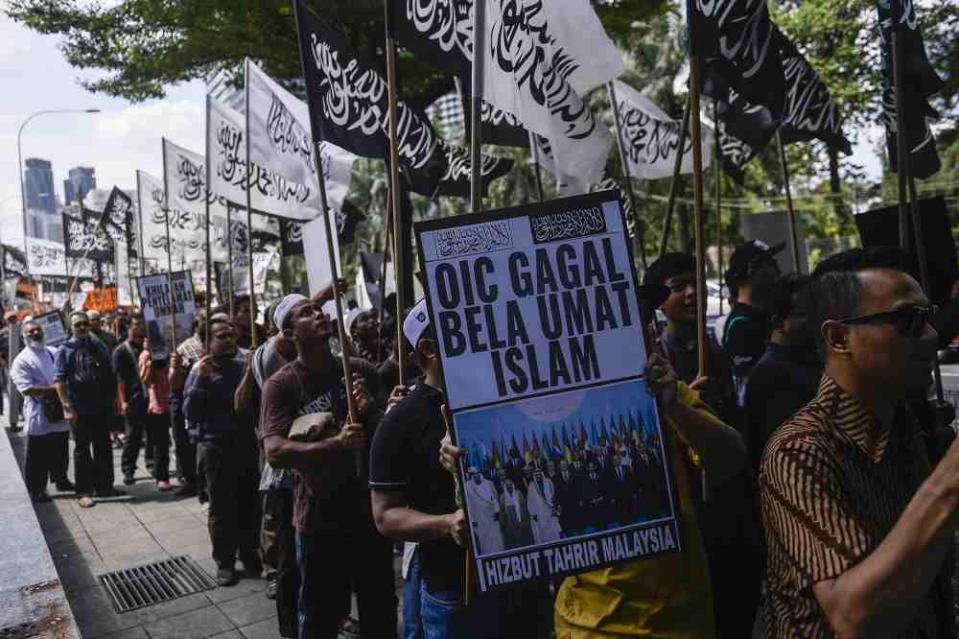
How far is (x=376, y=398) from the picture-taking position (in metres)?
4.66

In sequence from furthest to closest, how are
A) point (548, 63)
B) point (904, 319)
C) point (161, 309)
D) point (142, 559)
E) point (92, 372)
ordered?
point (161, 309) < point (92, 372) < point (142, 559) < point (548, 63) < point (904, 319)

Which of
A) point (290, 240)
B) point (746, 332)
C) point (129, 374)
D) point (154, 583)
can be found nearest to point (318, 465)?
point (746, 332)

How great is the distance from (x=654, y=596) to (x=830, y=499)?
90 centimetres

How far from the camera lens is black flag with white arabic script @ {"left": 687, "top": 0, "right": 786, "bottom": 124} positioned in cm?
353

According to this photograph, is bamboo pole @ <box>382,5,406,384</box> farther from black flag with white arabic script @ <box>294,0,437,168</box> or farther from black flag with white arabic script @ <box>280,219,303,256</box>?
black flag with white arabic script @ <box>280,219,303,256</box>

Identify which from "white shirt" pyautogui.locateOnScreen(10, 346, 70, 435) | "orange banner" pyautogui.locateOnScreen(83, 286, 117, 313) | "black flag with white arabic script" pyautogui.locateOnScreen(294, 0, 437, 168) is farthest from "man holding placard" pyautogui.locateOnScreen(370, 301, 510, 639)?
"orange banner" pyautogui.locateOnScreen(83, 286, 117, 313)

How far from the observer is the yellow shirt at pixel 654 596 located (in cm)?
246

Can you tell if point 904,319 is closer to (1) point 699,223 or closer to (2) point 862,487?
(2) point 862,487

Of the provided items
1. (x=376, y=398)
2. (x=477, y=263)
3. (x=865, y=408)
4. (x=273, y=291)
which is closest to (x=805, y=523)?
(x=865, y=408)

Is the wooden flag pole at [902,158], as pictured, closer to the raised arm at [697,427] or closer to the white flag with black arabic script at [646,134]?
the raised arm at [697,427]

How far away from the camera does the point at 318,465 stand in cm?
407

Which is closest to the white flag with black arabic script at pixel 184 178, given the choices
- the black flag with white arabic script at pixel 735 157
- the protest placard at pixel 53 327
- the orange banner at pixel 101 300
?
the protest placard at pixel 53 327

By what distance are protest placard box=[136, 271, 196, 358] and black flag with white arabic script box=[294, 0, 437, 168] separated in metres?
5.39

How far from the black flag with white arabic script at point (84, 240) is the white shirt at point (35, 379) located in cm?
734
